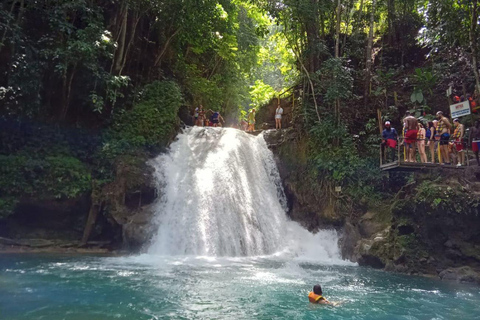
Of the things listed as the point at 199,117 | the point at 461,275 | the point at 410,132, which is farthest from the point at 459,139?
the point at 199,117

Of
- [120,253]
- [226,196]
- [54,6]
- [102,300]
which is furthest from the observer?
[226,196]

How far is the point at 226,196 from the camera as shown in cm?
1401

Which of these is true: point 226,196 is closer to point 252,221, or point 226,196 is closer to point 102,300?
point 252,221

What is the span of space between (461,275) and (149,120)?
1194 cm

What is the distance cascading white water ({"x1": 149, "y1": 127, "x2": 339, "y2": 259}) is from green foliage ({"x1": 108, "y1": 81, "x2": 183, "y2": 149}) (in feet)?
2.90

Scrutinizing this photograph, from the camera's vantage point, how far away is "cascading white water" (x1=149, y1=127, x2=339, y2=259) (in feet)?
40.6

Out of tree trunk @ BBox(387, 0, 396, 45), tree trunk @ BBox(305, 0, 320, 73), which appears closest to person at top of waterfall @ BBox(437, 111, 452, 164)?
tree trunk @ BBox(305, 0, 320, 73)

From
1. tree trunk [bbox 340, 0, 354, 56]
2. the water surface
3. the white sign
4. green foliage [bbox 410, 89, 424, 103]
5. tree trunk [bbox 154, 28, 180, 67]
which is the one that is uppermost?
tree trunk [bbox 340, 0, 354, 56]

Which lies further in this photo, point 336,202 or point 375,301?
point 336,202

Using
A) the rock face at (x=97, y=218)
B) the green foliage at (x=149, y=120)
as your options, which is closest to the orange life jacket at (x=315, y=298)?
the rock face at (x=97, y=218)

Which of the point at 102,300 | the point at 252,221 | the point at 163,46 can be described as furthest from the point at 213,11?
the point at 102,300

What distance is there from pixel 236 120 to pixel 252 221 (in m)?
20.1

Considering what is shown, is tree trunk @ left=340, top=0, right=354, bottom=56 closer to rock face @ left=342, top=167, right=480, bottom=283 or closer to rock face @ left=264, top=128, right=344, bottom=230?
rock face @ left=264, top=128, right=344, bottom=230

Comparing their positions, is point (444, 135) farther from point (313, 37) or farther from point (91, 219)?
point (91, 219)
